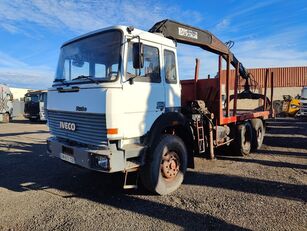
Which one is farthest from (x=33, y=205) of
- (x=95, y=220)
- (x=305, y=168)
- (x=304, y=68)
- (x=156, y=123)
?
(x=304, y=68)

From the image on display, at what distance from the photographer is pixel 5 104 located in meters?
25.6

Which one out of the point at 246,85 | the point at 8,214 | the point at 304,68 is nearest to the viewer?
the point at 8,214

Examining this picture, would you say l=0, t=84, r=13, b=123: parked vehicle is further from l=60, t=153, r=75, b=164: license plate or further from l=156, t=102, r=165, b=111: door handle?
l=156, t=102, r=165, b=111: door handle

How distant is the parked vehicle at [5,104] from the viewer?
82.0 ft

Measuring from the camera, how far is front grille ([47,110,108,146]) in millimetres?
4871

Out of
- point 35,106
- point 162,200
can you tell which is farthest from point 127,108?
point 35,106

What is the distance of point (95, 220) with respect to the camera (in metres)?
4.61

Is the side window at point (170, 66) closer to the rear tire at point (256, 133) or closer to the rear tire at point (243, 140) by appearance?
the rear tire at point (243, 140)

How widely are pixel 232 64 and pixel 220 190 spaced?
4.63 meters

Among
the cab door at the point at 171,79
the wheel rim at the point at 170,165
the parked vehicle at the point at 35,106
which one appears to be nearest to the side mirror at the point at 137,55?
the cab door at the point at 171,79

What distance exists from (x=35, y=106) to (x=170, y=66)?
20.9 meters

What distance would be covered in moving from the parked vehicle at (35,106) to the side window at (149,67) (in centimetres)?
2007

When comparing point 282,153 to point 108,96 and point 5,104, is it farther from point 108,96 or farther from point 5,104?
point 5,104

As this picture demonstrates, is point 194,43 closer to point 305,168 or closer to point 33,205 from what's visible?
point 305,168
